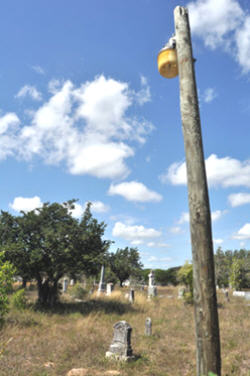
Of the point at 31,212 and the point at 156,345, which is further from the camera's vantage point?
the point at 31,212

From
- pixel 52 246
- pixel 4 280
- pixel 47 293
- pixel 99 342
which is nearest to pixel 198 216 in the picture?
pixel 4 280

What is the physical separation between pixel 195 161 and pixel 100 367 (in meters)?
7.29

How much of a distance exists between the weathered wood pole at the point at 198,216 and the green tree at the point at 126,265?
36475 mm

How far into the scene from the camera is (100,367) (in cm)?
745

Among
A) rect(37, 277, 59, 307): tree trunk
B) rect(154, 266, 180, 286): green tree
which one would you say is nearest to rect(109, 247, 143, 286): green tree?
rect(154, 266, 180, 286): green tree

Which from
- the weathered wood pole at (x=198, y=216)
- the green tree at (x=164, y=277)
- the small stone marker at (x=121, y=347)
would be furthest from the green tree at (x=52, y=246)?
the green tree at (x=164, y=277)

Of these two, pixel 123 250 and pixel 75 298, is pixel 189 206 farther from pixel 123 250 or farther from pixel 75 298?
pixel 123 250

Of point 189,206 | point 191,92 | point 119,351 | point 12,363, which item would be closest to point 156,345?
point 119,351

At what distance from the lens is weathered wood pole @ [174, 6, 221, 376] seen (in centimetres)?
254

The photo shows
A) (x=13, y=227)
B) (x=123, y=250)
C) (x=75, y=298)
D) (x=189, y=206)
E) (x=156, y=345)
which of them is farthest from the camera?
(x=123, y=250)

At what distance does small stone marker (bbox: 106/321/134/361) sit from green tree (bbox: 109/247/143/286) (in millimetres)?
29704

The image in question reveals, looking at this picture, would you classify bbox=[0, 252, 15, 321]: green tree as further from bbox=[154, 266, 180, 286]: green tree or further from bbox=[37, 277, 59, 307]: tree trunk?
bbox=[154, 266, 180, 286]: green tree

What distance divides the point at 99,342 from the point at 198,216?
8964 millimetres

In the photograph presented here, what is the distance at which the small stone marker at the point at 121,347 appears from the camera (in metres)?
8.17
